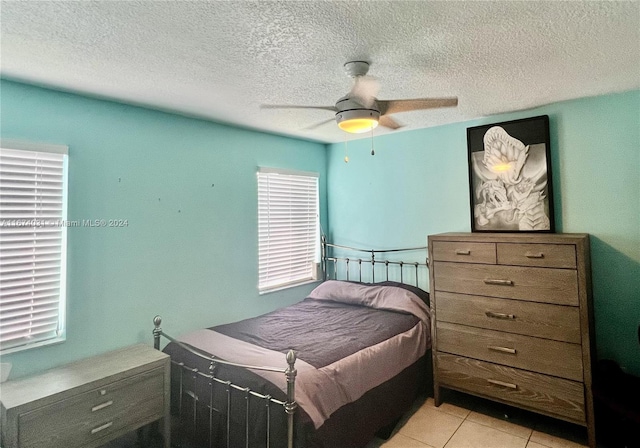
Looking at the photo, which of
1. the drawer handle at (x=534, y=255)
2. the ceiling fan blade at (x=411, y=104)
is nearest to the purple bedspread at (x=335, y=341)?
the drawer handle at (x=534, y=255)

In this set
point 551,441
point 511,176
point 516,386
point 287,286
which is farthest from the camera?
point 287,286

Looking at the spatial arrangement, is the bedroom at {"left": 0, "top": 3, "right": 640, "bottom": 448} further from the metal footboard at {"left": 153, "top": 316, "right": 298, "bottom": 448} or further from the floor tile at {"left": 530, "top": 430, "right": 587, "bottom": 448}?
the floor tile at {"left": 530, "top": 430, "right": 587, "bottom": 448}

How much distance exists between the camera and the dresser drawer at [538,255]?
2246 mm

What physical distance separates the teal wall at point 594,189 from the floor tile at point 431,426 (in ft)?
4.18

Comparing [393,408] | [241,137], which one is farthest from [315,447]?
[241,137]

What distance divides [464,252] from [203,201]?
2202 mm

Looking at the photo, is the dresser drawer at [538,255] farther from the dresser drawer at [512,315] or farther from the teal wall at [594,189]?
the teal wall at [594,189]

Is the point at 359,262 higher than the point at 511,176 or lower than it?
lower

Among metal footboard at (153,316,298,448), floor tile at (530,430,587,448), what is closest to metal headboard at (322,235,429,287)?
floor tile at (530,430,587,448)

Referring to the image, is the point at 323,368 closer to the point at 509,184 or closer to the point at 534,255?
the point at 534,255

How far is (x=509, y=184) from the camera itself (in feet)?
9.67

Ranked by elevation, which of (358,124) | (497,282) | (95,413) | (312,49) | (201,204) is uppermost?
(312,49)

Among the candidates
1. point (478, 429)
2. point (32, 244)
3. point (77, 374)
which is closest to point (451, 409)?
point (478, 429)

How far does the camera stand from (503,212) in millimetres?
2984
